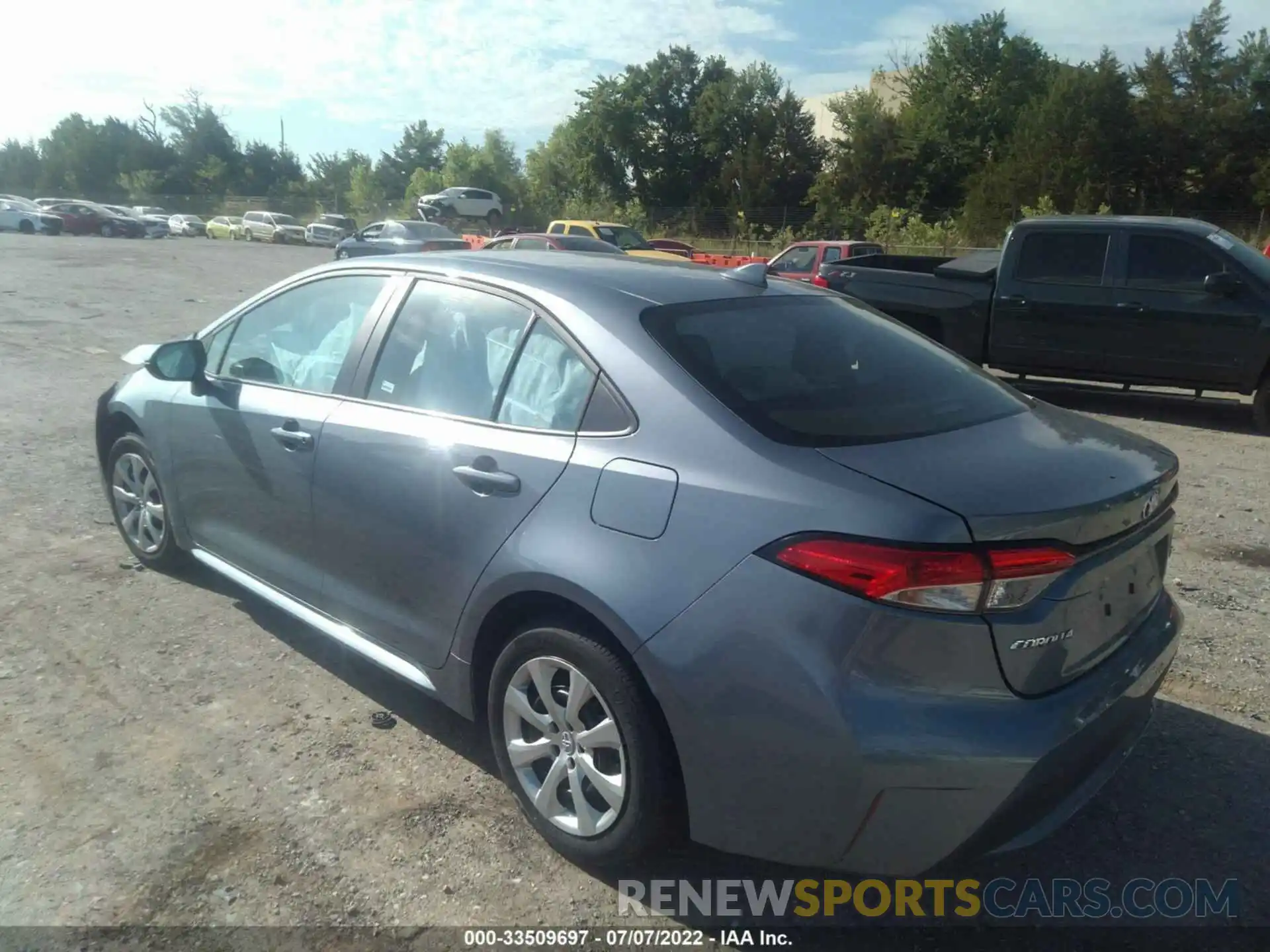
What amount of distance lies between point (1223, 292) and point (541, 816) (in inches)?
337

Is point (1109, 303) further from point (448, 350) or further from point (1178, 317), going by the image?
point (448, 350)

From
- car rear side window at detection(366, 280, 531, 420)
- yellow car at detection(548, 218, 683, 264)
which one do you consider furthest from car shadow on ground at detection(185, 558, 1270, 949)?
yellow car at detection(548, 218, 683, 264)

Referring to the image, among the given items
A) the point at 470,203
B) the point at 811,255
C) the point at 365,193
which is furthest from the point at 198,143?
the point at 811,255

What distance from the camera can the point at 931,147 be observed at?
44375 mm

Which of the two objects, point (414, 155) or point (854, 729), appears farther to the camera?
point (414, 155)

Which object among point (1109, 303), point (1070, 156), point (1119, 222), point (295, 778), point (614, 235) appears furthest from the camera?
point (1070, 156)

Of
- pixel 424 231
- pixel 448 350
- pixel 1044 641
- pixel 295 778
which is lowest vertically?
pixel 295 778

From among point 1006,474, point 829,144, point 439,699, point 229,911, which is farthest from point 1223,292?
point 829,144

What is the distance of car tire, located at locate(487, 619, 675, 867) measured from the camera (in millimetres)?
2643

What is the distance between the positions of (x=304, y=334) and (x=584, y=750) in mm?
2248

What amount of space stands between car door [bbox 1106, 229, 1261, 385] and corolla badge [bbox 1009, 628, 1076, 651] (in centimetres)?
788

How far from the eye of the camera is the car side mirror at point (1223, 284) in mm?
8992

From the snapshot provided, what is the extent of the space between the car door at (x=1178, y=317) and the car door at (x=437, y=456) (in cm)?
789

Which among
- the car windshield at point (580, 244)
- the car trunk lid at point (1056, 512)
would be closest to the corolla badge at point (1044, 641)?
the car trunk lid at point (1056, 512)
